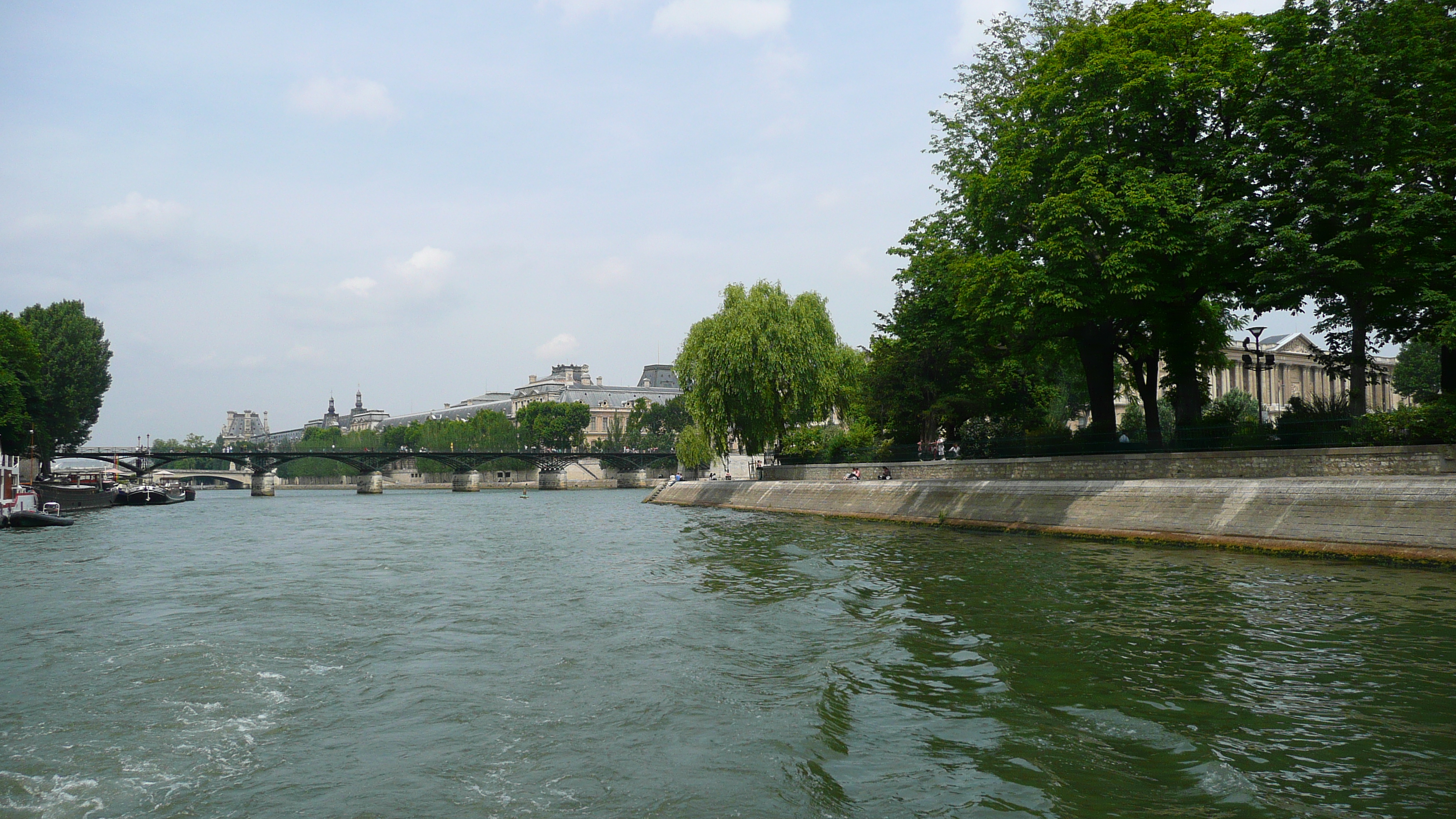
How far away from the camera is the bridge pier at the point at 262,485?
11950 centimetres

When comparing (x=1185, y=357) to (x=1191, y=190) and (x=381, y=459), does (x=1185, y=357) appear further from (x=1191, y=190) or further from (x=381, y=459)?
(x=381, y=459)

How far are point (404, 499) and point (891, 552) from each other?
83134mm

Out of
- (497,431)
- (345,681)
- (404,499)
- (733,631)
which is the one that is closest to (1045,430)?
(733,631)

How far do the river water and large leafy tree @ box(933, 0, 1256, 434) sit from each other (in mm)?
9259

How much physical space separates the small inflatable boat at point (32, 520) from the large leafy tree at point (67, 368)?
22.9 meters

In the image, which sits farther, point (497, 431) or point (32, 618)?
point (497, 431)

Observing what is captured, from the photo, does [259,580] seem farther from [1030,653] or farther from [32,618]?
[1030,653]

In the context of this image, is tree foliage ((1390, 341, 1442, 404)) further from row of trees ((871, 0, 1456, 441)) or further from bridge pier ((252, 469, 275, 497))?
bridge pier ((252, 469, 275, 497))

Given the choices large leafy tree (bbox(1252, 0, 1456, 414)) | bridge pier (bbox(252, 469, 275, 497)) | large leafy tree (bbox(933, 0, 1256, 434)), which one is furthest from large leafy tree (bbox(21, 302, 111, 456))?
large leafy tree (bbox(1252, 0, 1456, 414))

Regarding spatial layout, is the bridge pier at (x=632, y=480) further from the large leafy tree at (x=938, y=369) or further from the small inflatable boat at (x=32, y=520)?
the small inflatable boat at (x=32, y=520)

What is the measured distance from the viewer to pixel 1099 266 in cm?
2925

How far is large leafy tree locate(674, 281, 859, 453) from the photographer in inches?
2133

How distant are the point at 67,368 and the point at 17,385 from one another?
16623 mm

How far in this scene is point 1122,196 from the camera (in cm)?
2817
